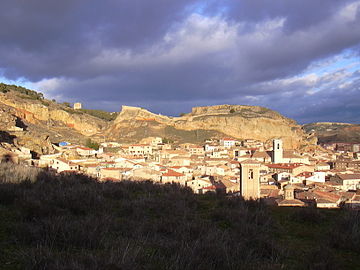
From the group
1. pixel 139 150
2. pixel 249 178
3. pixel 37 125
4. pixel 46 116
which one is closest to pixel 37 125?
pixel 37 125

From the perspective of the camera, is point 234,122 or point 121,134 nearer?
point 121,134

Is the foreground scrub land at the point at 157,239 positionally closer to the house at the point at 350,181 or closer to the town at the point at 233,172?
the town at the point at 233,172

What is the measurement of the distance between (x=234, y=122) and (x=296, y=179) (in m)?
59.0

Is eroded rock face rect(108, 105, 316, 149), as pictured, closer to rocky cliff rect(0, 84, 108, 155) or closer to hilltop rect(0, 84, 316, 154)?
hilltop rect(0, 84, 316, 154)

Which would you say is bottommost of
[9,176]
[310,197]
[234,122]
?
[310,197]

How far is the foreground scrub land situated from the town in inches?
252

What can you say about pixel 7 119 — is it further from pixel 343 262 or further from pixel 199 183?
pixel 343 262

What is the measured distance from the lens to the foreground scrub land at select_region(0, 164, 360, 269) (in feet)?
9.33

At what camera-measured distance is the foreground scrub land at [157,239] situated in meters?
Result: 2.84

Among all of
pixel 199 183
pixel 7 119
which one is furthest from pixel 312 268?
pixel 7 119

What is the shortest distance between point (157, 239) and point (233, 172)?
36936 millimetres

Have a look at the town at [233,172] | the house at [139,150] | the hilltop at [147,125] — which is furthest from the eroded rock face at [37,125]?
the house at [139,150]

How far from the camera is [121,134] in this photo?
85.1 m

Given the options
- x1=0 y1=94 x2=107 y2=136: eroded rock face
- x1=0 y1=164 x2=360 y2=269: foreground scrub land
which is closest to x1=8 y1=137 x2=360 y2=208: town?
x1=0 y1=164 x2=360 y2=269: foreground scrub land
